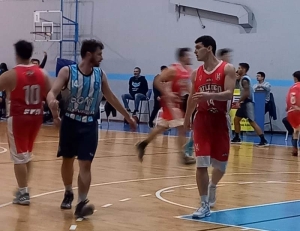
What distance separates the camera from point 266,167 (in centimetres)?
1091

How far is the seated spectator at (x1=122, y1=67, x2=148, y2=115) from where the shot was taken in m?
21.0

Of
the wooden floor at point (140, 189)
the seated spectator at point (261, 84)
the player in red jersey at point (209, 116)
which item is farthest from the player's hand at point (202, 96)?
the seated spectator at point (261, 84)

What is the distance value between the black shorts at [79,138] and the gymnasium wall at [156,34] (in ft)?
45.2

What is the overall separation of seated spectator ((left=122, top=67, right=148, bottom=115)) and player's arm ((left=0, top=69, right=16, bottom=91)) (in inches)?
560

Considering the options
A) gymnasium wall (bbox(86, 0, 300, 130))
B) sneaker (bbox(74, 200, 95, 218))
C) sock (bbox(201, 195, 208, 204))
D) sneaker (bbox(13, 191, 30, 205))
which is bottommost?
sneaker (bbox(13, 191, 30, 205))

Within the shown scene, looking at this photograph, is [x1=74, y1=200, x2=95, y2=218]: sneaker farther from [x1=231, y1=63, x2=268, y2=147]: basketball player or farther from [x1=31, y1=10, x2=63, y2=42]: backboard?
[x1=31, y1=10, x2=63, y2=42]: backboard

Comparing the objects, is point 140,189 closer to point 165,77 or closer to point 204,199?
point 204,199

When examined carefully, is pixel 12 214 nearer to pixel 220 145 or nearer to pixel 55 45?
pixel 220 145

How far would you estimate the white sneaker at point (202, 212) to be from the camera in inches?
244

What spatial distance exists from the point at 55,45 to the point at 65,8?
1495 millimetres

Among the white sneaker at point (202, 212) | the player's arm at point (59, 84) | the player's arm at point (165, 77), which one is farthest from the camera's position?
the player's arm at point (165, 77)

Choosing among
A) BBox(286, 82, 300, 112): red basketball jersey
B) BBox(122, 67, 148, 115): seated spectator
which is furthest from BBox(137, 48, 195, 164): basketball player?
BBox(122, 67, 148, 115): seated spectator

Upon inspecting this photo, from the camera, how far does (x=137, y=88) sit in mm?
21203

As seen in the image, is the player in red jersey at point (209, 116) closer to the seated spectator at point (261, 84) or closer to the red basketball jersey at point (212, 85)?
the red basketball jersey at point (212, 85)
